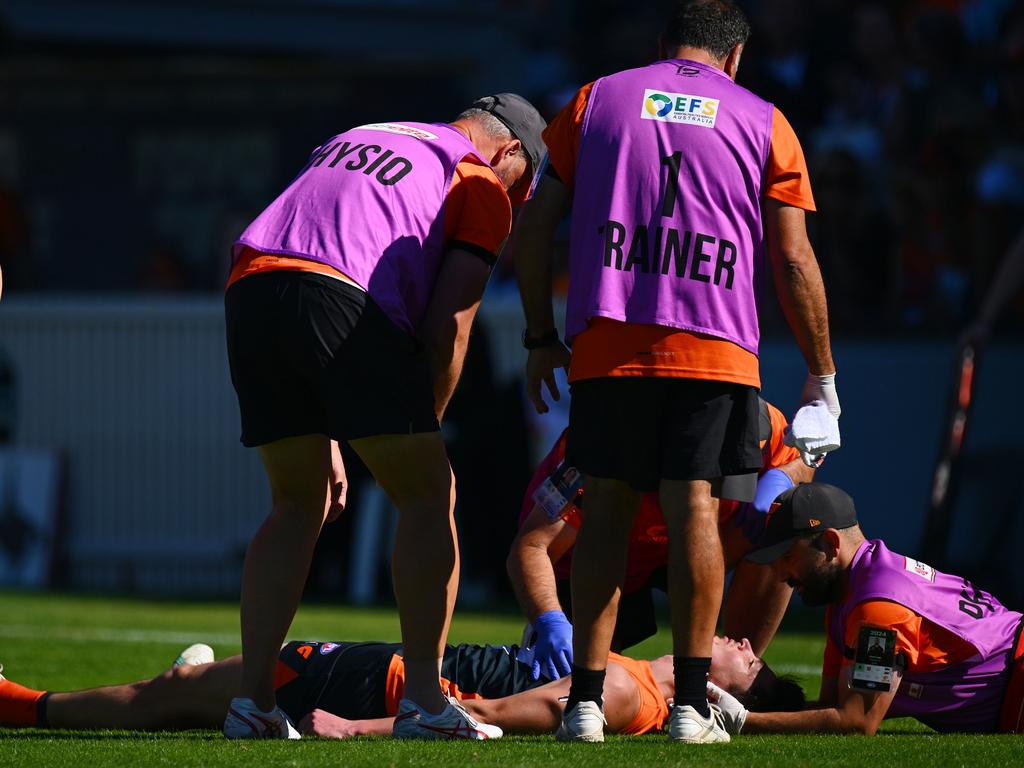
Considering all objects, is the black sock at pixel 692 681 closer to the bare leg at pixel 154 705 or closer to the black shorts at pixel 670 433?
the black shorts at pixel 670 433

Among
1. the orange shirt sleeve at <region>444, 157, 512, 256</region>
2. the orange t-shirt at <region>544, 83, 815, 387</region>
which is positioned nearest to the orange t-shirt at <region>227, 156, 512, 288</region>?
the orange shirt sleeve at <region>444, 157, 512, 256</region>

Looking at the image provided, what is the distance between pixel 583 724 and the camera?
4574mm

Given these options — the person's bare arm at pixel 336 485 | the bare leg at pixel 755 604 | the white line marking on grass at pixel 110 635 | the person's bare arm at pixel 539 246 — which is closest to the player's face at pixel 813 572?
the bare leg at pixel 755 604

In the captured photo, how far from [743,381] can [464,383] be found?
24.1ft

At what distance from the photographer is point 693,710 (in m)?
4.54

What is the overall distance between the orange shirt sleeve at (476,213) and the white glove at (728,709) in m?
1.45

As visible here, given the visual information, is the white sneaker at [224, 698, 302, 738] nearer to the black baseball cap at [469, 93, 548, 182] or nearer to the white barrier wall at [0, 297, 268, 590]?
the black baseball cap at [469, 93, 548, 182]

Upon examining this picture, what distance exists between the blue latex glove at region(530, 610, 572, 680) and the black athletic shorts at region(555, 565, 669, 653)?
0.58m

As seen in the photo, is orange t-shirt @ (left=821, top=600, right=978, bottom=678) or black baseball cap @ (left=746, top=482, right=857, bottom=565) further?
black baseball cap @ (left=746, top=482, right=857, bottom=565)

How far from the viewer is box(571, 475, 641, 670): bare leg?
180 inches

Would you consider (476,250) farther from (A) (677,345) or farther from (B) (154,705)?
(B) (154,705)

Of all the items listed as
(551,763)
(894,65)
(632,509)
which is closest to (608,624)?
(632,509)

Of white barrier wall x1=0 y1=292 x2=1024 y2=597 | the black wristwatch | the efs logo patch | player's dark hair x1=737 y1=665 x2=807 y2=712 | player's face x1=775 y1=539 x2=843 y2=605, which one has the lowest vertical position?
white barrier wall x1=0 y1=292 x2=1024 y2=597

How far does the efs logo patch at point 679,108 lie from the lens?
180 inches
